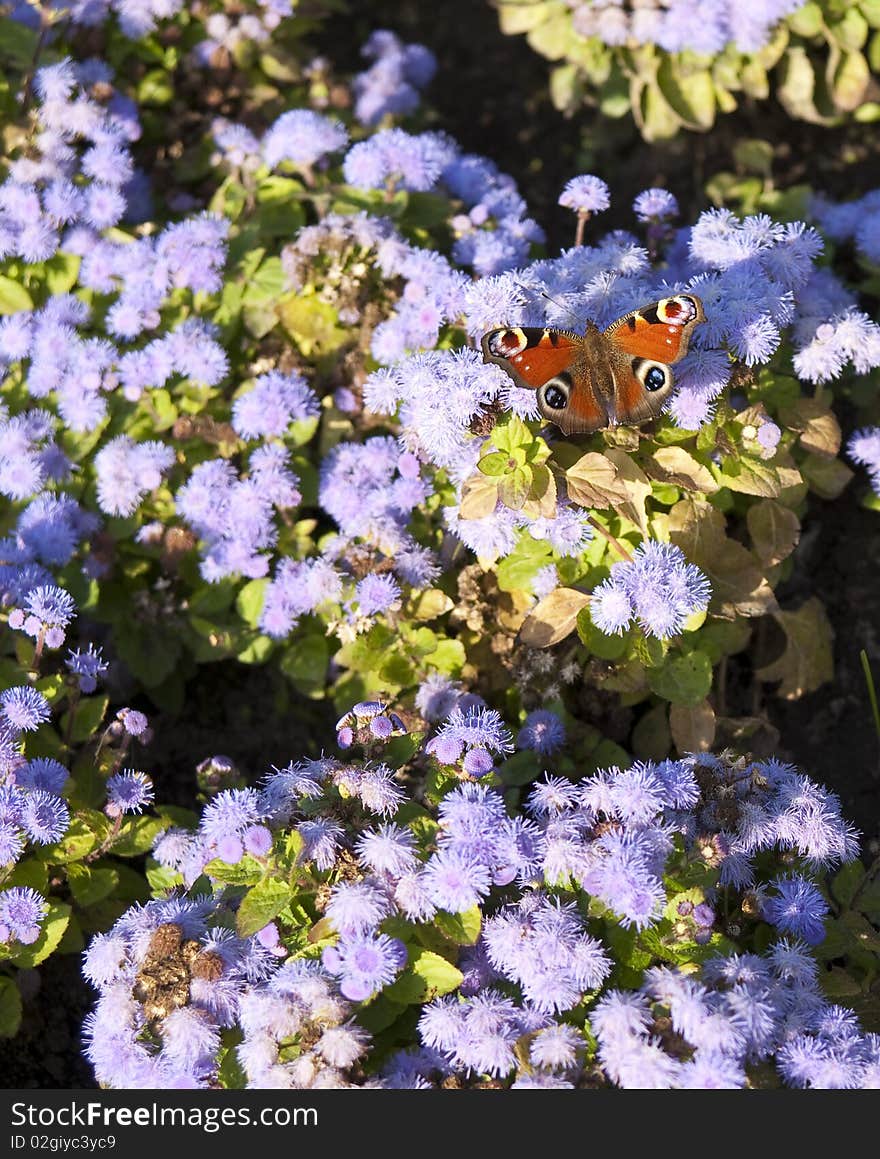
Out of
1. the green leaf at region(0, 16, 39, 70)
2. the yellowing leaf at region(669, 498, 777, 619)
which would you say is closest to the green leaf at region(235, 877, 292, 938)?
the yellowing leaf at region(669, 498, 777, 619)

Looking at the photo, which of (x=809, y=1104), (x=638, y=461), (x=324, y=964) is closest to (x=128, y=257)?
(x=638, y=461)

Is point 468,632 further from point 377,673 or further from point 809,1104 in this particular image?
point 809,1104

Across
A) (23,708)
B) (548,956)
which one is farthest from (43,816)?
(548,956)

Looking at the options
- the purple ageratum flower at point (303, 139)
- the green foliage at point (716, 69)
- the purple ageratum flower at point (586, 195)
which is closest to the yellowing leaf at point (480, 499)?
the purple ageratum flower at point (586, 195)

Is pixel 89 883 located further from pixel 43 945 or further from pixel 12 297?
pixel 12 297

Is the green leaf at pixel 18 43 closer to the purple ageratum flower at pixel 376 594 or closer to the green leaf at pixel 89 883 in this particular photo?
the purple ageratum flower at pixel 376 594

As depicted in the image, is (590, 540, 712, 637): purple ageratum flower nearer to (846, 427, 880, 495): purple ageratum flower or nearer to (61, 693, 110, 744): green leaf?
(846, 427, 880, 495): purple ageratum flower
